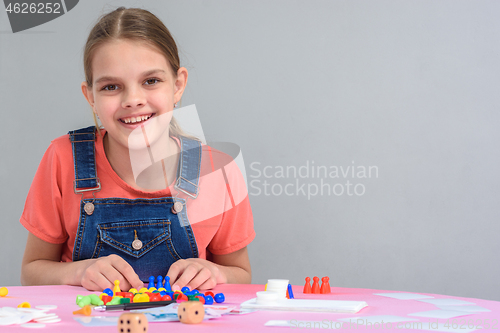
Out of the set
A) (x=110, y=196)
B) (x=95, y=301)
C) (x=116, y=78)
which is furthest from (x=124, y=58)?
(x=95, y=301)

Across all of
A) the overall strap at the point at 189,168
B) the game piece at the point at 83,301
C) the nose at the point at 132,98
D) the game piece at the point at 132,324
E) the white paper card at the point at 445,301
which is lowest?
the white paper card at the point at 445,301

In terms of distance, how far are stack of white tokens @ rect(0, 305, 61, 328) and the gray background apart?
Result: 122cm

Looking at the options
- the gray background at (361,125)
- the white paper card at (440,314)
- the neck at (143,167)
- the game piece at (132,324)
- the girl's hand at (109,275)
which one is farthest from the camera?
the gray background at (361,125)

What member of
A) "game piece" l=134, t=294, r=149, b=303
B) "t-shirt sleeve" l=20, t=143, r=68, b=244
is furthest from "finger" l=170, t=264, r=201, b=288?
"t-shirt sleeve" l=20, t=143, r=68, b=244

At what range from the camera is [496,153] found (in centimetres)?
167

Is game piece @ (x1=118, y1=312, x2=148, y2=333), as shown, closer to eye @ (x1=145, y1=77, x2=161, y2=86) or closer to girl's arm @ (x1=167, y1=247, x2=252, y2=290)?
girl's arm @ (x1=167, y1=247, x2=252, y2=290)

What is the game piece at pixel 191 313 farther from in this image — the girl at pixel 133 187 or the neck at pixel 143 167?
the neck at pixel 143 167

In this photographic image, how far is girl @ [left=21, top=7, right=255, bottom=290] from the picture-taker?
92cm

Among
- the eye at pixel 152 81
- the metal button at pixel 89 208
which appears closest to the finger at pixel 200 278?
the metal button at pixel 89 208

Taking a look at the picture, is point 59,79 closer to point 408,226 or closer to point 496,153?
point 408,226

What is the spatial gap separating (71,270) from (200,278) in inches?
10.0

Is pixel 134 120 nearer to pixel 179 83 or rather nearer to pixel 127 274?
pixel 179 83

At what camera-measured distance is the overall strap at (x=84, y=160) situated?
974 mm

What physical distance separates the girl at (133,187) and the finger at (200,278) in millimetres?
28
